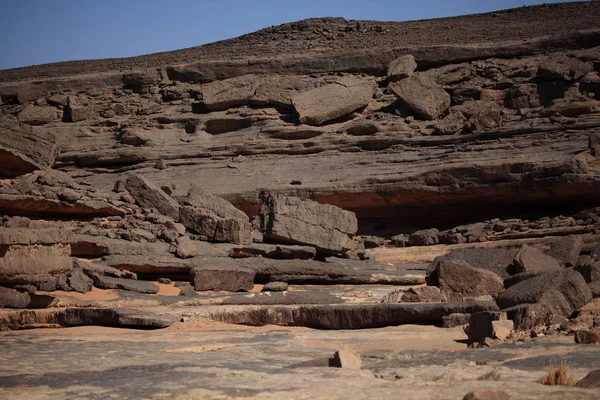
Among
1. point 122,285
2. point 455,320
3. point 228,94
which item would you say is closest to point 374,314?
point 455,320

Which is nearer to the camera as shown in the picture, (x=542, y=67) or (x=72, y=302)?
(x=72, y=302)

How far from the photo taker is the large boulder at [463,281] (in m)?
9.88

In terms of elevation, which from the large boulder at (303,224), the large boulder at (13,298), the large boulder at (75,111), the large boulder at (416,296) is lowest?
the large boulder at (416,296)

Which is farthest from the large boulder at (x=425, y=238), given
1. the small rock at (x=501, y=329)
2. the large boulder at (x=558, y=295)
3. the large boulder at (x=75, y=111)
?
the large boulder at (x=75, y=111)

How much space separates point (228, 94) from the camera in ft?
69.8

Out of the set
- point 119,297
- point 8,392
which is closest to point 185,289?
point 119,297

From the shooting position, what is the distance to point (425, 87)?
19578mm

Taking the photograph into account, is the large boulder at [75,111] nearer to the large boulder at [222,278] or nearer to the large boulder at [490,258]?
the large boulder at [222,278]

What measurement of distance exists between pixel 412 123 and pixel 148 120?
7003 mm

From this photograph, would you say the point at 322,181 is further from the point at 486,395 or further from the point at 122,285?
the point at 486,395

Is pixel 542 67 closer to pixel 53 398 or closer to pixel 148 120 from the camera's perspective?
pixel 148 120

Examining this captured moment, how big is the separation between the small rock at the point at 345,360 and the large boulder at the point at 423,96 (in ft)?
47.0

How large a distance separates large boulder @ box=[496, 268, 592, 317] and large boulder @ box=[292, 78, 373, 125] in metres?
12.5

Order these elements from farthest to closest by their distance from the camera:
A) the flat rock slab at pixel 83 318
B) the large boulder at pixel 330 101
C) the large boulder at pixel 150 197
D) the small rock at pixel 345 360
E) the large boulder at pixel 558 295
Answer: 1. the large boulder at pixel 330 101
2. the large boulder at pixel 150 197
3. the flat rock slab at pixel 83 318
4. the large boulder at pixel 558 295
5. the small rock at pixel 345 360
